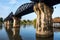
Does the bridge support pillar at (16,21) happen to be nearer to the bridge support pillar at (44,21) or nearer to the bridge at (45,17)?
the bridge at (45,17)

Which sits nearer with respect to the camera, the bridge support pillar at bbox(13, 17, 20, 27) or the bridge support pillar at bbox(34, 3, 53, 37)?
the bridge support pillar at bbox(34, 3, 53, 37)

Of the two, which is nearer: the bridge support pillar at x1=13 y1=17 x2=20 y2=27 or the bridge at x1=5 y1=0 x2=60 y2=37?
the bridge at x1=5 y1=0 x2=60 y2=37

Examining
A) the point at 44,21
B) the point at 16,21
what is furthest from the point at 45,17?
the point at 16,21

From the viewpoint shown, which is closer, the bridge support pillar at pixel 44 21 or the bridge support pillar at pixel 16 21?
the bridge support pillar at pixel 44 21

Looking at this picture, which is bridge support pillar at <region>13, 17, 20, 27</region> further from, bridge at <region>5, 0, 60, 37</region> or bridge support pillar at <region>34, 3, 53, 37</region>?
bridge support pillar at <region>34, 3, 53, 37</region>

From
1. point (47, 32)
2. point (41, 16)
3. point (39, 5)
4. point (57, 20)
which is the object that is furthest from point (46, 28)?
point (57, 20)

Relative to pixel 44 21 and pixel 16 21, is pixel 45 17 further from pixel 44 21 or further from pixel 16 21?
pixel 16 21

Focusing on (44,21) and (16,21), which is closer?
(44,21)

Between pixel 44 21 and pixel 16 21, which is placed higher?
pixel 16 21

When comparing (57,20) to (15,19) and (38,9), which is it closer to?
(15,19)

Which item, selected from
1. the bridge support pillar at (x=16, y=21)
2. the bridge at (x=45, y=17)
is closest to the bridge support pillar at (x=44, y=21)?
the bridge at (x=45, y=17)

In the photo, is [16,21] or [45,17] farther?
[16,21]

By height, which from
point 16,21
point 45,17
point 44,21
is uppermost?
point 45,17

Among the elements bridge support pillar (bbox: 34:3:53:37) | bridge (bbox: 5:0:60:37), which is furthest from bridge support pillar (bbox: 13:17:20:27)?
bridge support pillar (bbox: 34:3:53:37)
